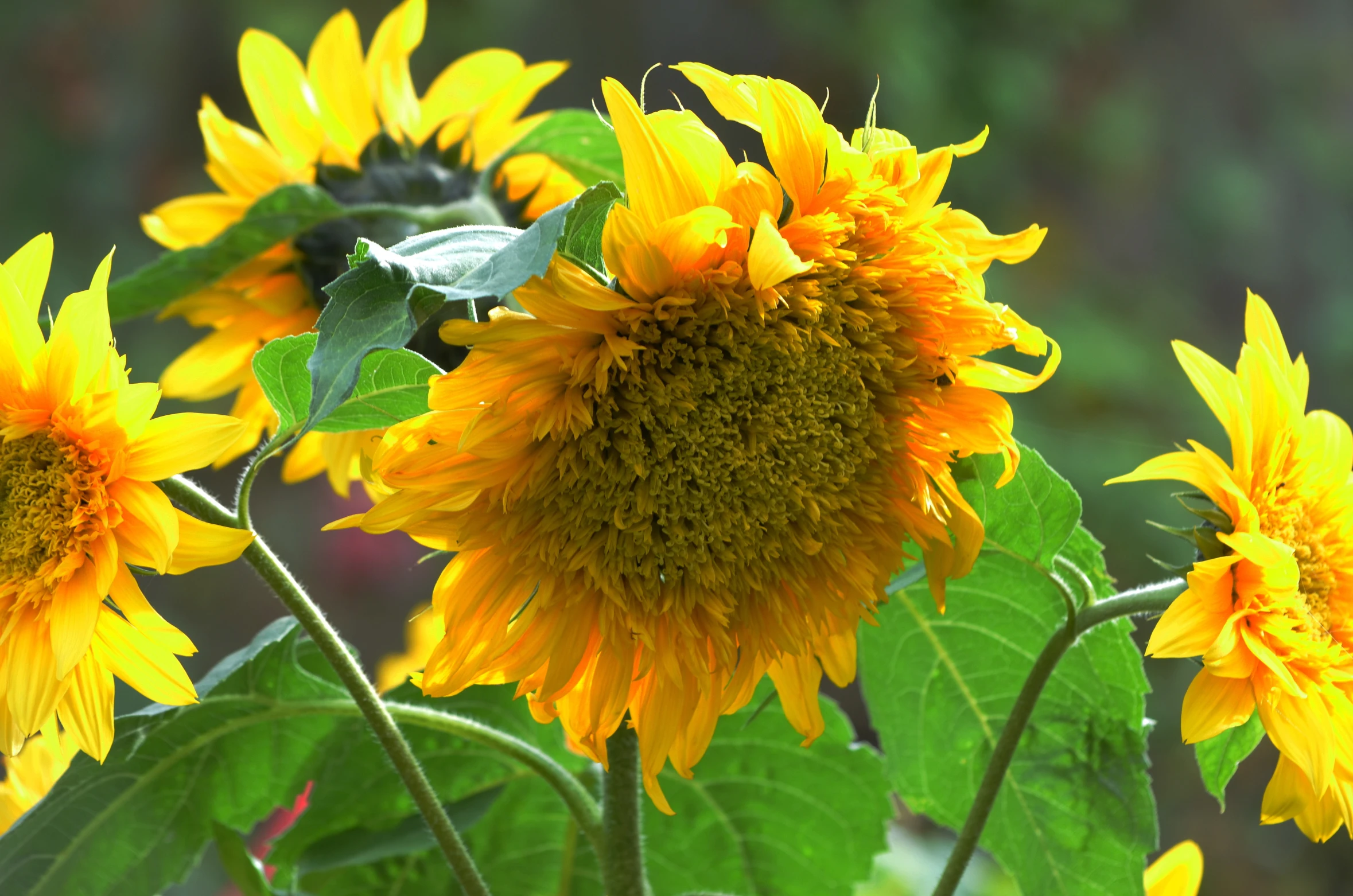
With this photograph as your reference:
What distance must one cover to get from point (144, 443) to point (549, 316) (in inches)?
5.3

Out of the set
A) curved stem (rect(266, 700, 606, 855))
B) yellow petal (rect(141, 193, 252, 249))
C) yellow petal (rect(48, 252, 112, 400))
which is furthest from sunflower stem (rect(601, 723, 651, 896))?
yellow petal (rect(141, 193, 252, 249))

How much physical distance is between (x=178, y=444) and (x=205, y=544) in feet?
0.10

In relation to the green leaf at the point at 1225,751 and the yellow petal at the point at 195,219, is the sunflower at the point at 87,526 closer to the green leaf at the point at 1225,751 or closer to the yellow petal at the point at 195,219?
the yellow petal at the point at 195,219

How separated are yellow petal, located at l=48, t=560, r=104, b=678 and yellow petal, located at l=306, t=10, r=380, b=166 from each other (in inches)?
12.5

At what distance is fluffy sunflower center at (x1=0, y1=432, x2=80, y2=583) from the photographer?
0.38 metres

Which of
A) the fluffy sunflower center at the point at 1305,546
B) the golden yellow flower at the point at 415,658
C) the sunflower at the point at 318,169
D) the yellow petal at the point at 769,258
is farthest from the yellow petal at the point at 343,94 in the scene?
the fluffy sunflower center at the point at 1305,546

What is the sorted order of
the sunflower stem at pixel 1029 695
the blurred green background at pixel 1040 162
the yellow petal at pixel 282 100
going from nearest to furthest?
1. the sunflower stem at pixel 1029 695
2. the yellow petal at pixel 282 100
3. the blurred green background at pixel 1040 162

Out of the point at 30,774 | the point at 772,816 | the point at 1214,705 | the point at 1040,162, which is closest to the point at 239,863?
the point at 30,774

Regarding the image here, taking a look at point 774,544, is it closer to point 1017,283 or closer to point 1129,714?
point 1129,714

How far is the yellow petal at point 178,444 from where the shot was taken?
0.35 metres

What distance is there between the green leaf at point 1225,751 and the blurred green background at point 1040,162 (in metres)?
2.05

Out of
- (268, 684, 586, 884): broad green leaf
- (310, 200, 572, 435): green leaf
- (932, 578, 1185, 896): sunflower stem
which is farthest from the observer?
(268, 684, 586, 884): broad green leaf

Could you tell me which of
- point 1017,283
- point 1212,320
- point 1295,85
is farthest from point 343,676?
point 1295,85

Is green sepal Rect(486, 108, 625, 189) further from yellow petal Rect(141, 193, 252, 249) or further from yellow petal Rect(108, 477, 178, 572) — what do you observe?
yellow petal Rect(108, 477, 178, 572)
